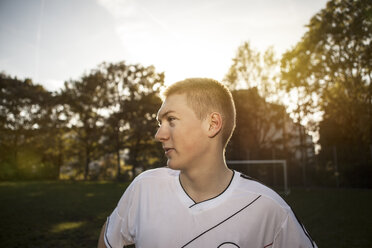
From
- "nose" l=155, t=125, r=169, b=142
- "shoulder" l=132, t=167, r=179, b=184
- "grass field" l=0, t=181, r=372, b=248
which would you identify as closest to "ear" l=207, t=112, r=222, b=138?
"nose" l=155, t=125, r=169, b=142

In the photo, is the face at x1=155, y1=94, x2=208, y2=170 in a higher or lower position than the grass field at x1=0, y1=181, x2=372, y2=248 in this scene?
higher

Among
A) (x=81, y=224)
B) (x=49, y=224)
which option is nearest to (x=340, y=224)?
(x=81, y=224)

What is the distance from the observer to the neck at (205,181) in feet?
7.06

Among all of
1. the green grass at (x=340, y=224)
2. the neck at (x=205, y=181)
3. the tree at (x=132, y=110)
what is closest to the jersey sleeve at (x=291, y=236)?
the neck at (x=205, y=181)

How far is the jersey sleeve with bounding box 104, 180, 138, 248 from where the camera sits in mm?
2141

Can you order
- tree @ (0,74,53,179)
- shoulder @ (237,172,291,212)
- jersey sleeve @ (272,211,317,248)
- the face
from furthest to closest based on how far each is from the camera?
1. tree @ (0,74,53,179)
2. the face
3. shoulder @ (237,172,291,212)
4. jersey sleeve @ (272,211,317,248)

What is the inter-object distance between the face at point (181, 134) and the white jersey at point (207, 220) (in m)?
A: 0.28

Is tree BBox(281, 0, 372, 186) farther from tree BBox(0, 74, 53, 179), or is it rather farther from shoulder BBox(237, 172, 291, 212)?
Answer: tree BBox(0, 74, 53, 179)

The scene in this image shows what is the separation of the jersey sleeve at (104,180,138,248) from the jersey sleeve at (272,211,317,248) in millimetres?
1101

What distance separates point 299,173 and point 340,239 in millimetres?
18106

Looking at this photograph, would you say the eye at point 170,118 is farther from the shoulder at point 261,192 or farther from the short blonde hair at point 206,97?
the shoulder at point 261,192

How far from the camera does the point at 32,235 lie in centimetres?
727

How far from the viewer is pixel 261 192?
2078 mm

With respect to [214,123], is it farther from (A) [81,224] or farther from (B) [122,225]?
(A) [81,224]
